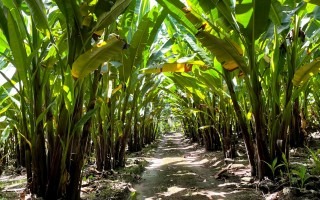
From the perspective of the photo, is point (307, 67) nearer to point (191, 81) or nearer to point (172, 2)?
point (172, 2)

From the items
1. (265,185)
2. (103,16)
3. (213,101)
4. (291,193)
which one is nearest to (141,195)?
(265,185)

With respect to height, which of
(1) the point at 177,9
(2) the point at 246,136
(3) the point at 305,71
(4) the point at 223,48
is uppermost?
(1) the point at 177,9

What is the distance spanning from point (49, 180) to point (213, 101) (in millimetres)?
3187

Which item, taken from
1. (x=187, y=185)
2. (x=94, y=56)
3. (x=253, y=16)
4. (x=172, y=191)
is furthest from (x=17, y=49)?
(x=187, y=185)

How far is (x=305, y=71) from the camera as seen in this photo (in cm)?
214

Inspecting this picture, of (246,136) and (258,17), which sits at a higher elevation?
(258,17)

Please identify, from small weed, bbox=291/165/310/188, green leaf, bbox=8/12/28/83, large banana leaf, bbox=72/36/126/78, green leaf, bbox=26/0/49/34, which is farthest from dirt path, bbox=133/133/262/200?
green leaf, bbox=26/0/49/34

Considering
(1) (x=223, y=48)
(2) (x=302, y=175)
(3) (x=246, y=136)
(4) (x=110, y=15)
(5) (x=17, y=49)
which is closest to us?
(5) (x=17, y=49)

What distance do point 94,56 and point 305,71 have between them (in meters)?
1.44

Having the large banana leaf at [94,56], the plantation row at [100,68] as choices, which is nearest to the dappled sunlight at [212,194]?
the plantation row at [100,68]

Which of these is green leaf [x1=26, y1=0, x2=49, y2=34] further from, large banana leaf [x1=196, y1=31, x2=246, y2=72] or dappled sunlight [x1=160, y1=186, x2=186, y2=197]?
dappled sunlight [x1=160, y1=186, x2=186, y2=197]

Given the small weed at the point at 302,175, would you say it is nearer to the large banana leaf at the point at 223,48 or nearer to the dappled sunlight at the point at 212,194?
the dappled sunlight at the point at 212,194

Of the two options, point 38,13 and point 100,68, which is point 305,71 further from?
point 38,13

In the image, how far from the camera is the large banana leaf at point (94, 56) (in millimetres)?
1702
